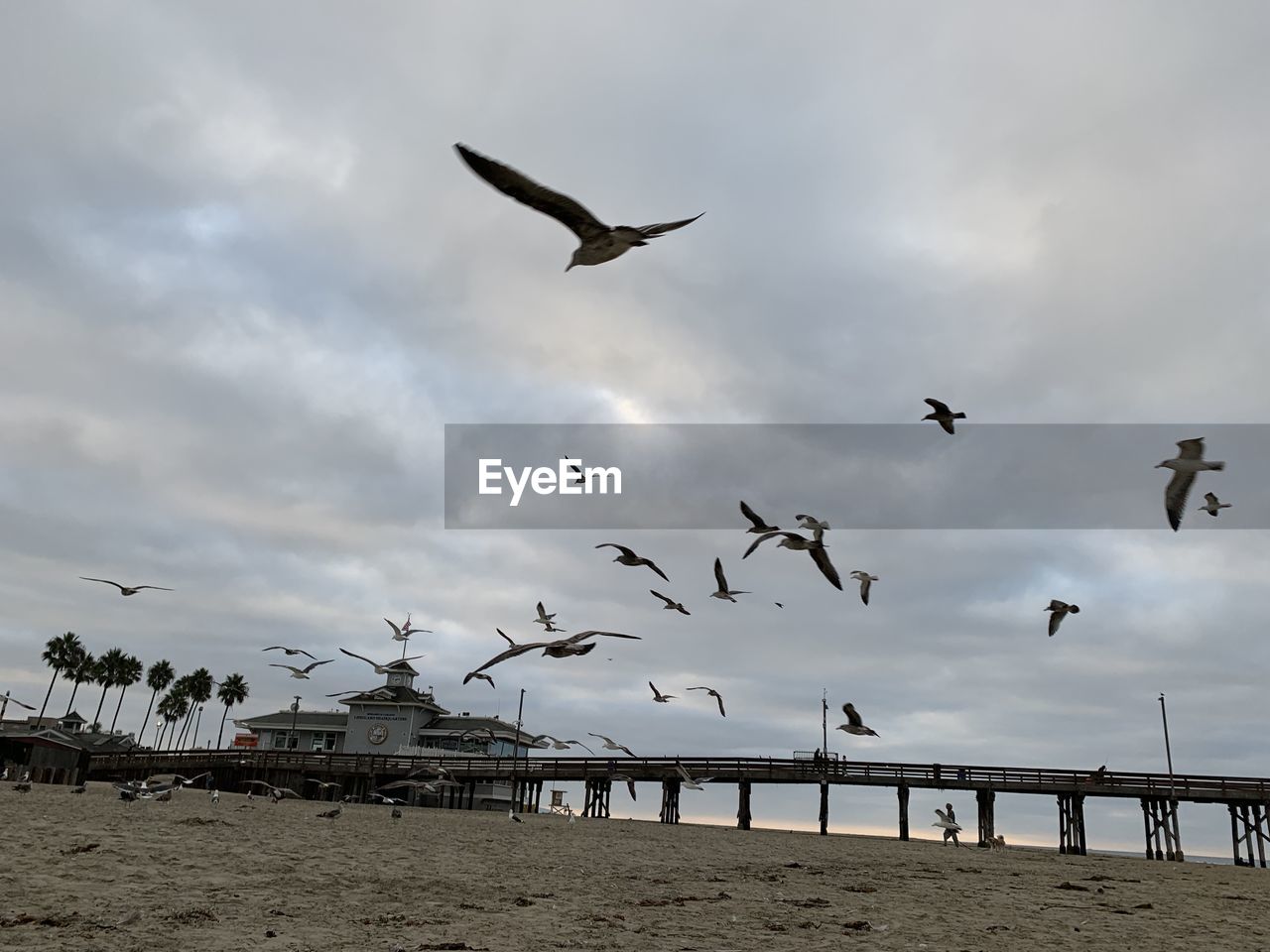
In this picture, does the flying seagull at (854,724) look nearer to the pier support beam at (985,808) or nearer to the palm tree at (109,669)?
the pier support beam at (985,808)

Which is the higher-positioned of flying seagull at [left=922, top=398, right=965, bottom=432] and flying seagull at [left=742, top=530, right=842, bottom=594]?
flying seagull at [left=922, top=398, right=965, bottom=432]

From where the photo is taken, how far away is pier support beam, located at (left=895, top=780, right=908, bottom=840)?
1880 inches

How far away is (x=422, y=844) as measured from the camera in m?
26.4

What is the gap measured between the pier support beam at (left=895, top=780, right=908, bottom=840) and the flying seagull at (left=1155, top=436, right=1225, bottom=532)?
117ft

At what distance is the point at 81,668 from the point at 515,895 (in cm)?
9897

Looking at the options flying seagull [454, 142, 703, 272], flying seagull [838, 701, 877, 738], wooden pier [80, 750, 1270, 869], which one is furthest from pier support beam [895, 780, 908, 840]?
flying seagull [454, 142, 703, 272]

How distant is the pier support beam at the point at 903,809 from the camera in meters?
47.8

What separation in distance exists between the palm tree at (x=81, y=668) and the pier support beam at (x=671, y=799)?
73.0 m

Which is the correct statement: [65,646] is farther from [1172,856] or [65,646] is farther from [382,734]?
[1172,856]

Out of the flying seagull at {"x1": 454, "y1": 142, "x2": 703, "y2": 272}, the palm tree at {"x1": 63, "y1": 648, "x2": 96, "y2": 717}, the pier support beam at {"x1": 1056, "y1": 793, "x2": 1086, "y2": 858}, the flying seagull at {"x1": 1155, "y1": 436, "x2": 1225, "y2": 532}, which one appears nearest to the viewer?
the flying seagull at {"x1": 454, "y1": 142, "x2": 703, "y2": 272}

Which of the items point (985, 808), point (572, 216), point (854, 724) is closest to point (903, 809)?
point (985, 808)

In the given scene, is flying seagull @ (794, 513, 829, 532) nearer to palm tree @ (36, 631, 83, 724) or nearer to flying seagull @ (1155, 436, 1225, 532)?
flying seagull @ (1155, 436, 1225, 532)

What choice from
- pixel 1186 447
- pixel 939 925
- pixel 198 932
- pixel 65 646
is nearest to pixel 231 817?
pixel 198 932

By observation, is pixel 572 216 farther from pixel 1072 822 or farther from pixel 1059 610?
pixel 1072 822
